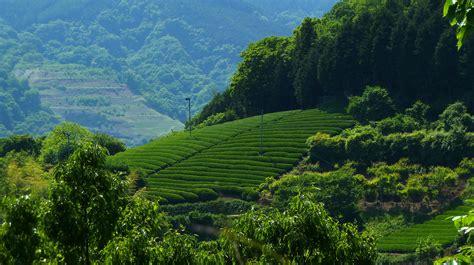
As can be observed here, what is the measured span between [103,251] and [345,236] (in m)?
5.54

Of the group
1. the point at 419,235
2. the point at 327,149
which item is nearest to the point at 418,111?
the point at 327,149

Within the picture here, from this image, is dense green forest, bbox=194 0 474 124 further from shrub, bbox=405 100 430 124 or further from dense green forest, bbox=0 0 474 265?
shrub, bbox=405 100 430 124

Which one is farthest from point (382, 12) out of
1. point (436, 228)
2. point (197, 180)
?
point (436, 228)

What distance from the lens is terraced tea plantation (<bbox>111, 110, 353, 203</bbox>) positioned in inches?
3071

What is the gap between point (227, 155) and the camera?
86688 mm

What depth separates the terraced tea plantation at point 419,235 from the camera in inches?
2391

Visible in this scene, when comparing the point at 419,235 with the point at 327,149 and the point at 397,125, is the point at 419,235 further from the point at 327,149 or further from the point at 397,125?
the point at 397,125

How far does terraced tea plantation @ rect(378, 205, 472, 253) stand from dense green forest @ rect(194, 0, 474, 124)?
21.5 metres

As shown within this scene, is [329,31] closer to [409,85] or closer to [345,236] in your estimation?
[409,85]

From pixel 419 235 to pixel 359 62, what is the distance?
3506 cm

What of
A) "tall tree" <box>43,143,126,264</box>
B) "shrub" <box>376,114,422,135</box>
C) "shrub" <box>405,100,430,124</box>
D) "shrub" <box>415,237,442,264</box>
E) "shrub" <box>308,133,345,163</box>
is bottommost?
"shrub" <box>415,237,442,264</box>

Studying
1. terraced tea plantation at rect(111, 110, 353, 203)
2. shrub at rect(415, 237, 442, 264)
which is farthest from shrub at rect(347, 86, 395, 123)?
shrub at rect(415, 237, 442, 264)

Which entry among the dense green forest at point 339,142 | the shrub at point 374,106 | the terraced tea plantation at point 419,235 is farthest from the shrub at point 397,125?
the terraced tea plantation at point 419,235

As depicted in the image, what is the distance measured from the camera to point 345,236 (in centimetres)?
2261
